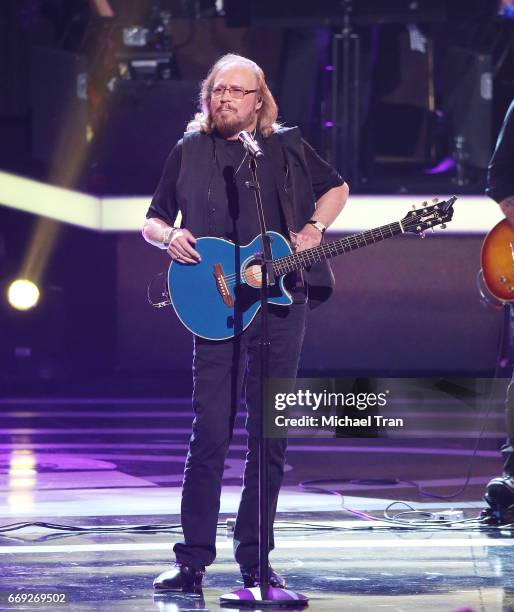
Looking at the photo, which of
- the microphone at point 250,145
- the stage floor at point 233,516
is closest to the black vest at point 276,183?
the microphone at point 250,145

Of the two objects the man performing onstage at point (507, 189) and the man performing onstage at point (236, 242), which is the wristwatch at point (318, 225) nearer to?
the man performing onstage at point (236, 242)

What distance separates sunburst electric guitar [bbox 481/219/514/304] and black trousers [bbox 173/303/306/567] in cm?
171

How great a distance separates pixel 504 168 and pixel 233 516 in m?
2.13

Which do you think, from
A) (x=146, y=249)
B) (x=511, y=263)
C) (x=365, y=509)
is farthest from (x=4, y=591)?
(x=146, y=249)

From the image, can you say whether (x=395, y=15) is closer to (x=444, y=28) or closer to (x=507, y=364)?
(x=444, y=28)

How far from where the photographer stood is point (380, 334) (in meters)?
12.8

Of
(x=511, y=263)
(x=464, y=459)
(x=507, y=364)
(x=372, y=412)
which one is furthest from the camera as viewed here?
(x=507, y=364)

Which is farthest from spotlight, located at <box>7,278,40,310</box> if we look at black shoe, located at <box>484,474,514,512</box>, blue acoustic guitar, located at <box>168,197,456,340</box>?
blue acoustic guitar, located at <box>168,197,456,340</box>

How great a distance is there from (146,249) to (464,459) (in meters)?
5.35

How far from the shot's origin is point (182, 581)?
15.5 feet

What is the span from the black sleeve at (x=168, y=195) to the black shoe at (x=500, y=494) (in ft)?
7.19

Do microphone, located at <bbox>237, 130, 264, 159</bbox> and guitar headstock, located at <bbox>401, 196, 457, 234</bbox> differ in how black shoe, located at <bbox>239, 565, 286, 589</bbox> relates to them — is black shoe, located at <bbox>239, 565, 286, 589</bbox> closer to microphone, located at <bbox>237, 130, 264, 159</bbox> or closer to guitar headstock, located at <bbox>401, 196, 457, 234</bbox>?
guitar headstock, located at <bbox>401, 196, 457, 234</bbox>

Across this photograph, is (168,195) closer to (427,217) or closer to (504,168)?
(427,217)

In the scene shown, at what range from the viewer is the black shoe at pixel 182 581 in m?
4.73
